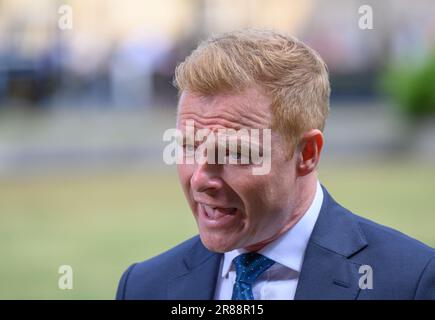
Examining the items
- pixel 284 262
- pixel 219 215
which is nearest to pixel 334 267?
pixel 284 262

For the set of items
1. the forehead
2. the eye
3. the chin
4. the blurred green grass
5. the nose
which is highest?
the forehead

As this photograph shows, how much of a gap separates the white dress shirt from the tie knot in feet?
0.04

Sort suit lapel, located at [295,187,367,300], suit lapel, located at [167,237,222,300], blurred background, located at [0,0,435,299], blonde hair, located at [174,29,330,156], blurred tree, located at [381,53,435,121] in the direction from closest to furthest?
blonde hair, located at [174,29,330,156], suit lapel, located at [295,187,367,300], suit lapel, located at [167,237,222,300], blurred background, located at [0,0,435,299], blurred tree, located at [381,53,435,121]

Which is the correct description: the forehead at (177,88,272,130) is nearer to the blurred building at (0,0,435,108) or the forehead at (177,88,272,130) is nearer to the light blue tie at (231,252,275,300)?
the light blue tie at (231,252,275,300)

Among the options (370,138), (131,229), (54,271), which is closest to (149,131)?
(370,138)

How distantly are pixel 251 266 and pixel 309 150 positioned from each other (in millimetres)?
349

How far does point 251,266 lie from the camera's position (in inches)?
106

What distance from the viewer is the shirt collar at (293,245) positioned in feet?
8.84

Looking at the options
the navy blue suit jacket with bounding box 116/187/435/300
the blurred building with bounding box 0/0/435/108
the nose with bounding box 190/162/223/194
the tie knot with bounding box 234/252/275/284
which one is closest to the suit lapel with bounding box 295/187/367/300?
the navy blue suit jacket with bounding box 116/187/435/300

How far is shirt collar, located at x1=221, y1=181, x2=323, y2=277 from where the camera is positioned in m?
2.69

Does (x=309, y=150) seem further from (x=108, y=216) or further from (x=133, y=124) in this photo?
(x=133, y=124)

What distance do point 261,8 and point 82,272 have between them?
17477 millimetres

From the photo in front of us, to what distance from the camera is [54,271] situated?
387 inches
